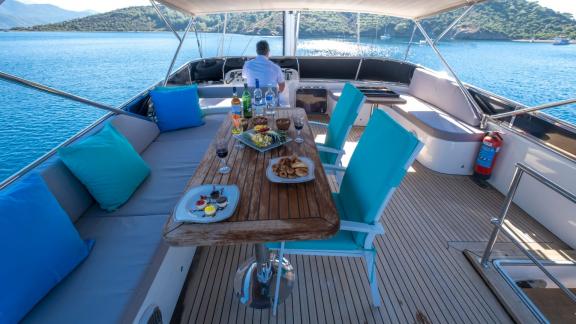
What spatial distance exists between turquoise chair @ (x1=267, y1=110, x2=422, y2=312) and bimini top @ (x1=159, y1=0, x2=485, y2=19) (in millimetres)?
2067

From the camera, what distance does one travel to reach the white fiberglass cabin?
1053mm

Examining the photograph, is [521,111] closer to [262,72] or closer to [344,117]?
[344,117]

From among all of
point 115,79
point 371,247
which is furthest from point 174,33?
point 115,79

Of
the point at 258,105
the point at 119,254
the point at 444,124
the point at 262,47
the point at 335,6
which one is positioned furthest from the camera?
the point at 335,6

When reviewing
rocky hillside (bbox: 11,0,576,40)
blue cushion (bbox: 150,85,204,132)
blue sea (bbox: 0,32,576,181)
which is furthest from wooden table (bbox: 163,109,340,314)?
rocky hillside (bbox: 11,0,576,40)

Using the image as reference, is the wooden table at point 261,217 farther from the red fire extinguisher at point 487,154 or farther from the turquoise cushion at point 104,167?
the red fire extinguisher at point 487,154

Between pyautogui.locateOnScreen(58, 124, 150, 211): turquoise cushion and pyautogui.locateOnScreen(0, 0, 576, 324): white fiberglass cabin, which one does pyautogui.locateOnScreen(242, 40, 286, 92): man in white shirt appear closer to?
pyautogui.locateOnScreen(0, 0, 576, 324): white fiberglass cabin

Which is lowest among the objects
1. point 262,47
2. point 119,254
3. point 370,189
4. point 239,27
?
point 119,254

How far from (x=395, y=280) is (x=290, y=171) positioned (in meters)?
1.01

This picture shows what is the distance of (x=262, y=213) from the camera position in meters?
1.05

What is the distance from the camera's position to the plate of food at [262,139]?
1620mm

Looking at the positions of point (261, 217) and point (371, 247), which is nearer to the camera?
point (261, 217)

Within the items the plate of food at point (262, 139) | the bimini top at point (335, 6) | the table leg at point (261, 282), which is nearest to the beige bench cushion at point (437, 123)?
the bimini top at point (335, 6)

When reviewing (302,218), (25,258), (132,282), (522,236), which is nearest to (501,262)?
(522,236)
